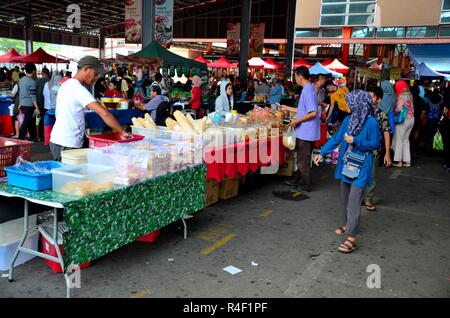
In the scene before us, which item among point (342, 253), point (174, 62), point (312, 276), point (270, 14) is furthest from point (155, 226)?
point (270, 14)

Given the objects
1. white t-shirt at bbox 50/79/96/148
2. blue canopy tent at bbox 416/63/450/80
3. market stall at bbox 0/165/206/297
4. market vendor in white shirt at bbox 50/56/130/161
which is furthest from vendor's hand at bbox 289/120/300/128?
blue canopy tent at bbox 416/63/450/80

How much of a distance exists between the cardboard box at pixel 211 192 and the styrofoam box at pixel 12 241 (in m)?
2.35

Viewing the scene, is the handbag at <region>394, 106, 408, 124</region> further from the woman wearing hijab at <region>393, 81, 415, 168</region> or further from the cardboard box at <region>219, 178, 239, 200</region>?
the cardboard box at <region>219, 178, 239, 200</region>

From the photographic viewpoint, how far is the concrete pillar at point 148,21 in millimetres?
11875

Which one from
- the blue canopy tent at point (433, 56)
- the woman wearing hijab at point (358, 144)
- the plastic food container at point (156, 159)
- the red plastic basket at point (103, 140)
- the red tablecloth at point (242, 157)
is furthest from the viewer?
the blue canopy tent at point (433, 56)

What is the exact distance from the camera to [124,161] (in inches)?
136

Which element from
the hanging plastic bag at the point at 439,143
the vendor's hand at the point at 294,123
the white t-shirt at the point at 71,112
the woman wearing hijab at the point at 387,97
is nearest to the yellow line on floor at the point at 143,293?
the white t-shirt at the point at 71,112

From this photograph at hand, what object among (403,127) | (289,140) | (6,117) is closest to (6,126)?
(6,117)

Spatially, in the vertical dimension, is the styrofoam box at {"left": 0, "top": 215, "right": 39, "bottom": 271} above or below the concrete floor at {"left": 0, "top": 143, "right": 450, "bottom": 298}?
above

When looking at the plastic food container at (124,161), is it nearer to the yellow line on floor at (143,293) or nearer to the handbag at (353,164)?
the yellow line on floor at (143,293)

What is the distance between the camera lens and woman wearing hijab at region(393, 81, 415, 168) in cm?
860

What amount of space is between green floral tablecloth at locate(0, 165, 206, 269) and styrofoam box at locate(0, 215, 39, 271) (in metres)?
0.55

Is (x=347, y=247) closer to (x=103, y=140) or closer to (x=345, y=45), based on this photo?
(x=103, y=140)

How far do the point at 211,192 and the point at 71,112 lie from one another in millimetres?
2304
